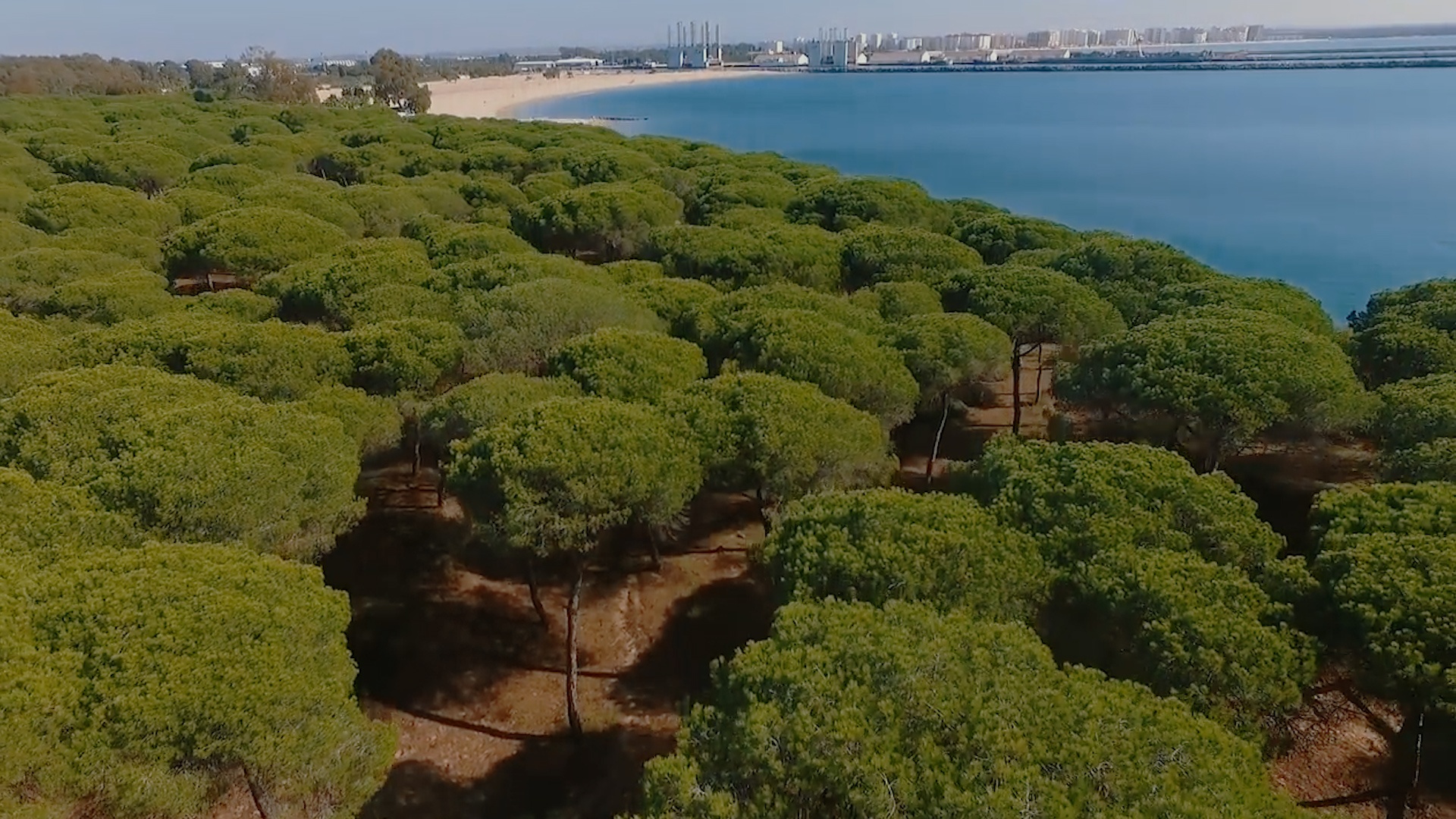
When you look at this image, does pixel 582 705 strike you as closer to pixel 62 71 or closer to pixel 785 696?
pixel 785 696

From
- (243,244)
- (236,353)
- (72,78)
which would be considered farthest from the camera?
(72,78)

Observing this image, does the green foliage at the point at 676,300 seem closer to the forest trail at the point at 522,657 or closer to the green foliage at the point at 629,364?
the green foliage at the point at 629,364

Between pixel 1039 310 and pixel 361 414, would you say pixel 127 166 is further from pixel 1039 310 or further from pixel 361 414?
pixel 1039 310

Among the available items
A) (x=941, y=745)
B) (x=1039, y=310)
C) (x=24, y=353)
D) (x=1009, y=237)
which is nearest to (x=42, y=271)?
(x=24, y=353)

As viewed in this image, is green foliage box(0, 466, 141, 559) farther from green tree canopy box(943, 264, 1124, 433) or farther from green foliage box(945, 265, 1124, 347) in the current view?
green foliage box(945, 265, 1124, 347)

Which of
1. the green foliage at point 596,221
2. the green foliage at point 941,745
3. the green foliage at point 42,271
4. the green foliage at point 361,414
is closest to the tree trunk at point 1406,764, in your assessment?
the green foliage at point 941,745

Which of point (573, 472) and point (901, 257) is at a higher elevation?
point (901, 257)
